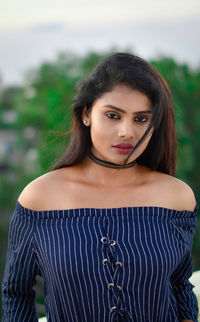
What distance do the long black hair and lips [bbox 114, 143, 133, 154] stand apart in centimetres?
1

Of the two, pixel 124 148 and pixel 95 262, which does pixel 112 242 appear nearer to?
pixel 95 262

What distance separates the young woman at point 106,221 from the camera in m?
1.25

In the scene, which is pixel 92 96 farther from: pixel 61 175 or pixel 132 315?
pixel 132 315

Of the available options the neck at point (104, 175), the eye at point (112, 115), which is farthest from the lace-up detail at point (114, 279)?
the eye at point (112, 115)

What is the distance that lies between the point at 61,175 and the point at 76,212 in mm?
134

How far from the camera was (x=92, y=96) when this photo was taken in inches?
51.9

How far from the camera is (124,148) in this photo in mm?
1288

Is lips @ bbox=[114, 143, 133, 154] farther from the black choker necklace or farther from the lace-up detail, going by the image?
the lace-up detail

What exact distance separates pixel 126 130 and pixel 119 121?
36 millimetres

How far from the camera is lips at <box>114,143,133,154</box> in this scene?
128 centimetres

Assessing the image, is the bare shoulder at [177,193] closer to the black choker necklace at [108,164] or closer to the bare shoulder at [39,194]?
the black choker necklace at [108,164]

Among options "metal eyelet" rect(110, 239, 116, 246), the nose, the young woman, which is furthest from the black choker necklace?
"metal eyelet" rect(110, 239, 116, 246)

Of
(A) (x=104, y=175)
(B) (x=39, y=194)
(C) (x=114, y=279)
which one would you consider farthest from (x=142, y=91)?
(C) (x=114, y=279)

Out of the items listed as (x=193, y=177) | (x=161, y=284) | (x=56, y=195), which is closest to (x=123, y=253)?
(x=161, y=284)
